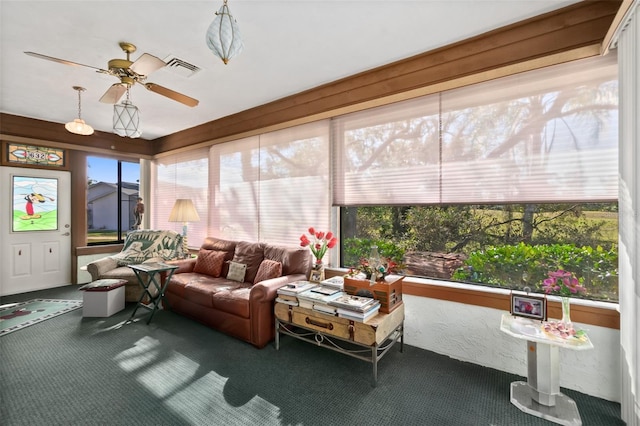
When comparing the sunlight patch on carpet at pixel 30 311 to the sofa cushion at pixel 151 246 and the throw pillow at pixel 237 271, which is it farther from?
the throw pillow at pixel 237 271

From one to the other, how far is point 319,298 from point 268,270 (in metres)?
1.02

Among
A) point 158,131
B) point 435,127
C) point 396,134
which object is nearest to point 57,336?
point 158,131

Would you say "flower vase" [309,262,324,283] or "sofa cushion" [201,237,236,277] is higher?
"sofa cushion" [201,237,236,277]

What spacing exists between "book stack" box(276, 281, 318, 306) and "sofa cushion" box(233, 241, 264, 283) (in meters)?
0.89

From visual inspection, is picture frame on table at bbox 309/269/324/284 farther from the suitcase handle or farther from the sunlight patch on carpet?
the sunlight patch on carpet

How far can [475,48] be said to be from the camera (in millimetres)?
2436

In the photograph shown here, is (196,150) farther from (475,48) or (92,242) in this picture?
(475,48)

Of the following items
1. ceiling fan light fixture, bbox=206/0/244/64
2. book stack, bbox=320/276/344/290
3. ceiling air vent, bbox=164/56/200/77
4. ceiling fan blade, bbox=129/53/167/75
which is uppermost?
ceiling air vent, bbox=164/56/200/77

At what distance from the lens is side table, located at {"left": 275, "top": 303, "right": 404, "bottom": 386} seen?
2225 mm

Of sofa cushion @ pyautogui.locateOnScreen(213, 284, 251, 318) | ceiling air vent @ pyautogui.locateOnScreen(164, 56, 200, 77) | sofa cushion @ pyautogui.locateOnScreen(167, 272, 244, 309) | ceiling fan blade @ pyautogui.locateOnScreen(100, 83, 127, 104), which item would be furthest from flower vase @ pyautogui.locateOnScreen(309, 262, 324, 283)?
ceiling fan blade @ pyautogui.locateOnScreen(100, 83, 127, 104)

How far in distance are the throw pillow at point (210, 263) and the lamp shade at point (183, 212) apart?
0.74 metres

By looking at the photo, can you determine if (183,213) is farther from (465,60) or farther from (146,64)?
(465,60)

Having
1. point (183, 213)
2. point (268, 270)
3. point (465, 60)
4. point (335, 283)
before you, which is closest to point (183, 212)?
point (183, 213)

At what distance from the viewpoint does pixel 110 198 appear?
5.92 m
